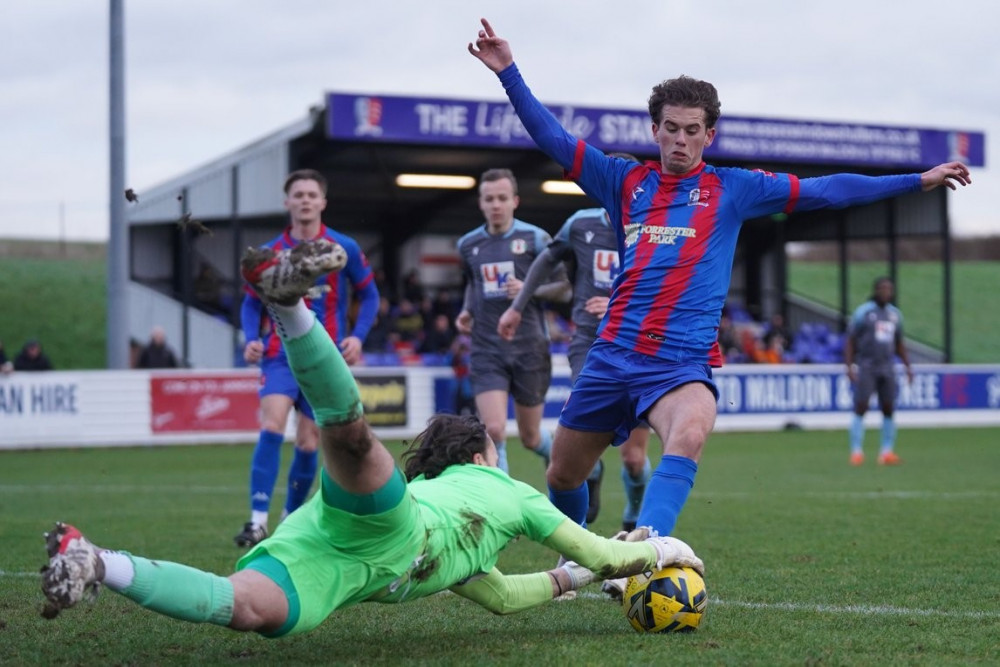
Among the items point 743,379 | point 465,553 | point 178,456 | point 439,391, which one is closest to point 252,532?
point 465,553

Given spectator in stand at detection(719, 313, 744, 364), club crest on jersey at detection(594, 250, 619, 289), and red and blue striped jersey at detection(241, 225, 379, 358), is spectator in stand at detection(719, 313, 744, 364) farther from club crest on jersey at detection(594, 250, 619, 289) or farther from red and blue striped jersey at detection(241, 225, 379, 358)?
club crest on jersey at detection(594, 250, 619, 289)

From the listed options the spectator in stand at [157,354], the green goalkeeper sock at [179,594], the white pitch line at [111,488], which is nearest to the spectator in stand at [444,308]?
the spectator in stand at [157,354]

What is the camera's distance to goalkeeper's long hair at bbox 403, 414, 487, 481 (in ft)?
17.4

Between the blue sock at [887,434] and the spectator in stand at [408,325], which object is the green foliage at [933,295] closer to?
the spectator in stand at [408,325]

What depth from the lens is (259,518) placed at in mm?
8641

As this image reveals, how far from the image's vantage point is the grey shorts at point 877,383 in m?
17.1

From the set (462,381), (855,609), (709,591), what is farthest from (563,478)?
(462,381)

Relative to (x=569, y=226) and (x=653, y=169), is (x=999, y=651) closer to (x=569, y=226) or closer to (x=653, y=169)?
(x=653, y=169)

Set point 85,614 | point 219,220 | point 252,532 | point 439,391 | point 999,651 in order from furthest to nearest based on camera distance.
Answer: point 219,220 → point 439,391 → point 252,532 → point 85,614 → point 999,651

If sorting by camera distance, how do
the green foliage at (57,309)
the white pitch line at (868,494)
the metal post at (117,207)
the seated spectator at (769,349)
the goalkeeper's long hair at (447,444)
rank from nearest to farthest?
the goalkeeper's long hair at (447,444)
the white pitch line at (868,494)
the metal post at (117,207)
the seated spectator at (769,349)
the green foliage at (57,309)

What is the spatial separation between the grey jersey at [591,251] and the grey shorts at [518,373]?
102 centimetres

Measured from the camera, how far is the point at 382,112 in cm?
2553

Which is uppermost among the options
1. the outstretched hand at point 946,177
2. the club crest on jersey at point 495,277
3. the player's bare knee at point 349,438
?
the outstretched hand at point 946,177

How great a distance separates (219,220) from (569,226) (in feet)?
72.2
